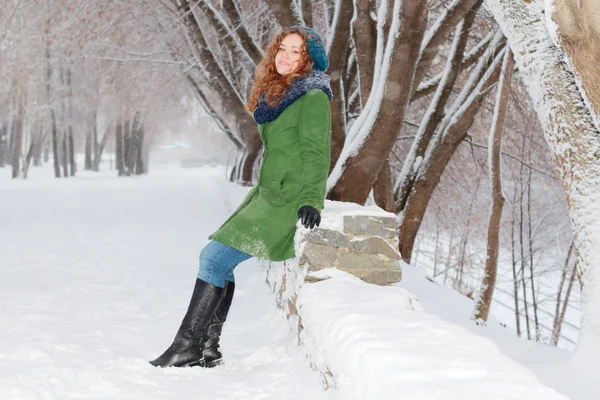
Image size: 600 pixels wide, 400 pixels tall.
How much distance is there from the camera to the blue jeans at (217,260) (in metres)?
3.57

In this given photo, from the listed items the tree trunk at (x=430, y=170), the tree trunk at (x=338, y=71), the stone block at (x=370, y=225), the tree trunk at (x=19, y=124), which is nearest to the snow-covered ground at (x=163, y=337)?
the stone block at (x=370, y=225)

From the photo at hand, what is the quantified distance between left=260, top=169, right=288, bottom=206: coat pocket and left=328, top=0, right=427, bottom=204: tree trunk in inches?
90.7

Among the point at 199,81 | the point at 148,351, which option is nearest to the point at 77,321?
the point at 148,351

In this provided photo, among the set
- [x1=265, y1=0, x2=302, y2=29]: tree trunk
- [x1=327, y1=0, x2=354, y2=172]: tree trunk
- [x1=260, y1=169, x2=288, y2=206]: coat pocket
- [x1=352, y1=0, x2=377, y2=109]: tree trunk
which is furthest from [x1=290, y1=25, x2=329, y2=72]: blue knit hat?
[x1=265, y1=0, x2=302, y2=29]: tree trunk

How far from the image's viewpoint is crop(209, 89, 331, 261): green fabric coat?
344 cm

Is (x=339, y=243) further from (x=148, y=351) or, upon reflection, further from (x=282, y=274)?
(x=148, y=351)

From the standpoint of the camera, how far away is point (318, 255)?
3701 mm

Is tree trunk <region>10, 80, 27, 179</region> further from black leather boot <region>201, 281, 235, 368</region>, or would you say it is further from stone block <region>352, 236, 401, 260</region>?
stone block <region>352, 236, 401, 260</region>

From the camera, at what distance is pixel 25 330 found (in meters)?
4.26

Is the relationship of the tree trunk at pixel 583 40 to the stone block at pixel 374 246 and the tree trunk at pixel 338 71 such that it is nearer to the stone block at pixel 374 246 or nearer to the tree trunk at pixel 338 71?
the stone block at pixel 374 246

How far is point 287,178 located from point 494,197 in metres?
4.18

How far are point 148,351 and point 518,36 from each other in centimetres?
310

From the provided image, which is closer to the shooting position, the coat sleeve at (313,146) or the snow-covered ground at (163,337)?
the snow-covered ground at (163,337)

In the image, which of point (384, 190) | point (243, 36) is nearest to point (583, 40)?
point (384, 190)
